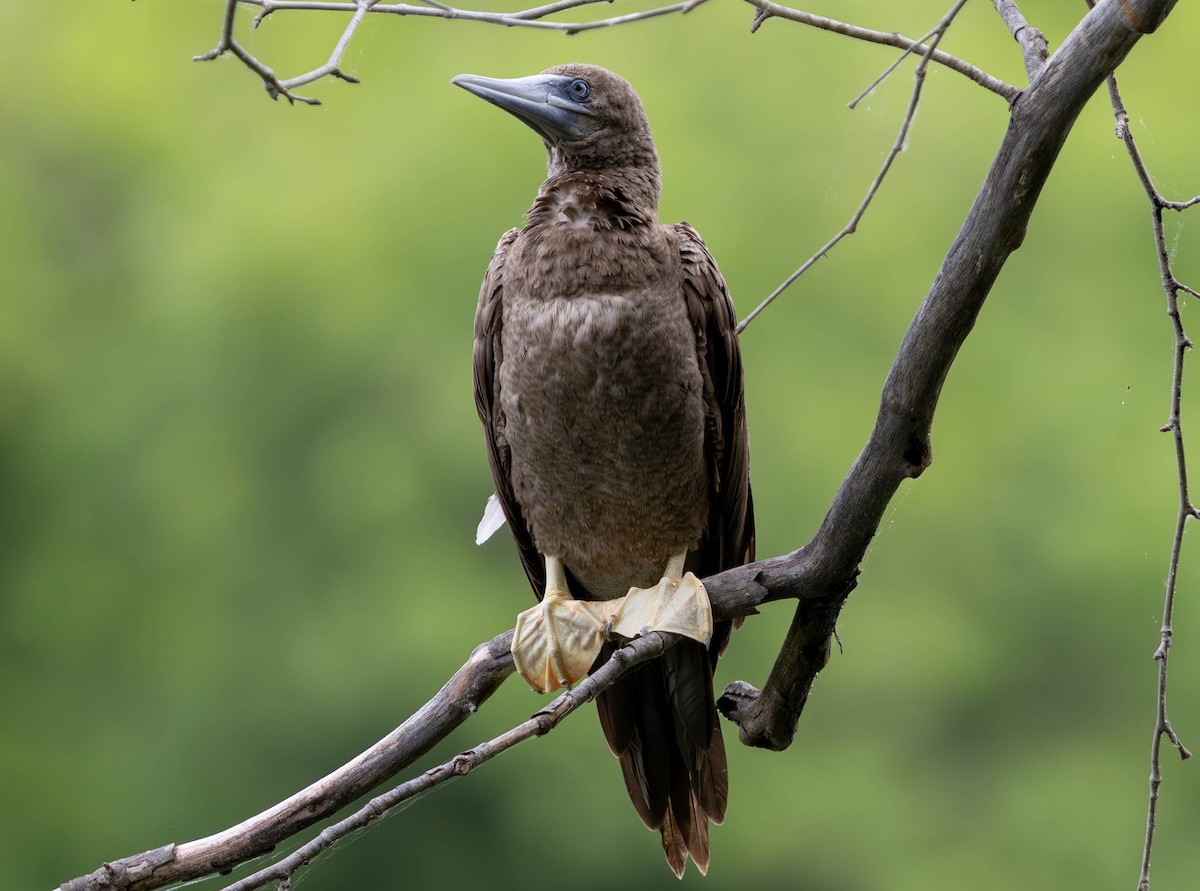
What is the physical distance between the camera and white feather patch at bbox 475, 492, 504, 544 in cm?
268

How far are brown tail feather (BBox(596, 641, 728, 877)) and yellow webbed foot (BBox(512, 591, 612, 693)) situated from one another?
0.47 ft

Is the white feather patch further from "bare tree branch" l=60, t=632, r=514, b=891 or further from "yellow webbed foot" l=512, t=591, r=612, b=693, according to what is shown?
"bare tree branch" l=60, t=632, r=514, b=891

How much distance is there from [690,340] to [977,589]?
10.8ft

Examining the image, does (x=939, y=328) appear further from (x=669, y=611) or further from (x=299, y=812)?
(x=299, y=812)

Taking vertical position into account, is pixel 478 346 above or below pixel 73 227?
below

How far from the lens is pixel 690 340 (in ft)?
7.77

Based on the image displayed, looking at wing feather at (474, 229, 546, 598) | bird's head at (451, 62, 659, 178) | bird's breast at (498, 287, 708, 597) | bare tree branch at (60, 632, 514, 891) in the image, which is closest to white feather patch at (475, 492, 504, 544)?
wing feather at (474, 229, 546, 598)

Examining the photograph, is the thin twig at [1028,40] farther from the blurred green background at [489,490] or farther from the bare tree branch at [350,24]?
the blurred green background at [489,490]

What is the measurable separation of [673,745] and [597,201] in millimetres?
1031

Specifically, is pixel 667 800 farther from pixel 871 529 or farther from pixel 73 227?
pixel 73 227

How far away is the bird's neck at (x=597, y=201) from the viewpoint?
7.80 feet

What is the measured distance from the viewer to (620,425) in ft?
7.66

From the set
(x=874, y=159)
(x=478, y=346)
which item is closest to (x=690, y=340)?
(x=478, y=346)

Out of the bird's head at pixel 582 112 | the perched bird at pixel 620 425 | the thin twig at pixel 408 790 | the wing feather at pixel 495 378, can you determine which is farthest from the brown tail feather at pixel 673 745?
the bird's head at pixel 582 112
